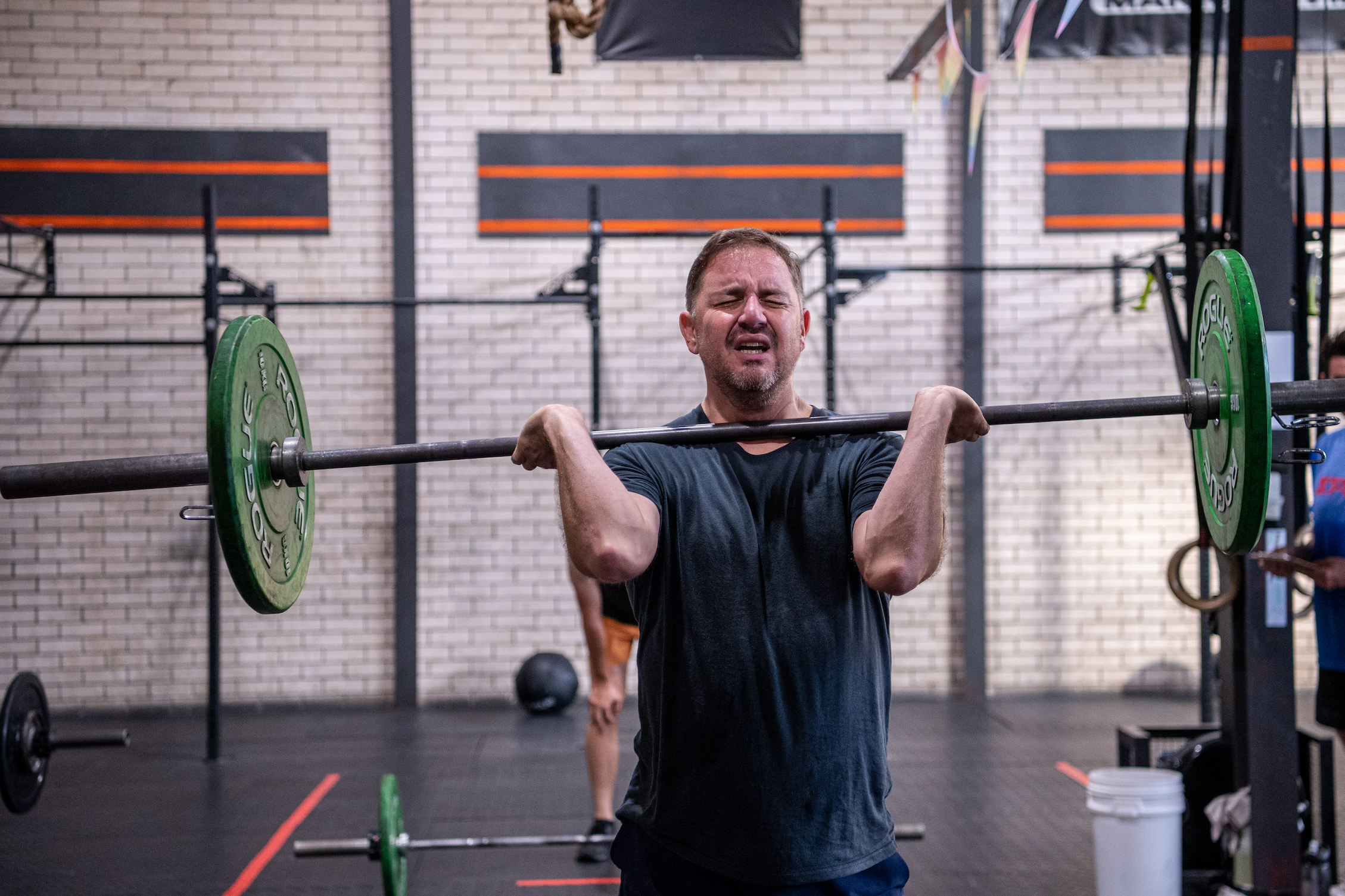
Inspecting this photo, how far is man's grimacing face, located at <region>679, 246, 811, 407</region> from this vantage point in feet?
4.54

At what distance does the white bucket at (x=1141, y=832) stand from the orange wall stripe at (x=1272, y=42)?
189 centimetres

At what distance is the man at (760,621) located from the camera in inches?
49.0

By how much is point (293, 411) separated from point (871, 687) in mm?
1135

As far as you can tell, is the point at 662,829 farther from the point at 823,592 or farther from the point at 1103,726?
the point at 1103,726

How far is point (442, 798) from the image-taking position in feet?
12.3

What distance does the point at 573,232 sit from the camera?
533 cm

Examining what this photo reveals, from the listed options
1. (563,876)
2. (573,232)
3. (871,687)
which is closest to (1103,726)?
(563,876)

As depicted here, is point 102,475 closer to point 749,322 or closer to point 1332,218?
point 749,322

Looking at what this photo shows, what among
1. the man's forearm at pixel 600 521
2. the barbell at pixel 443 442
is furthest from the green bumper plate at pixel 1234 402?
the man's forearm at pixel 600 521

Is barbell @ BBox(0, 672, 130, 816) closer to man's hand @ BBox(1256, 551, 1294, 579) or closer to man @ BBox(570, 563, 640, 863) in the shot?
man @ BBox(570, 563, 640, 863)

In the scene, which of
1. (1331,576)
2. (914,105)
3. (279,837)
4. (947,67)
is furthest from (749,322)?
(914,105)

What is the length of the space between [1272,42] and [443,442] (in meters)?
2.34

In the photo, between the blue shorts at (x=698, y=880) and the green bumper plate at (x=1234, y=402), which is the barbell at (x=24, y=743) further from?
the green bumper plate at (x=1234, y=402)

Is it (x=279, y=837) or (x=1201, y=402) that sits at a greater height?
(x=1201, y=402)
